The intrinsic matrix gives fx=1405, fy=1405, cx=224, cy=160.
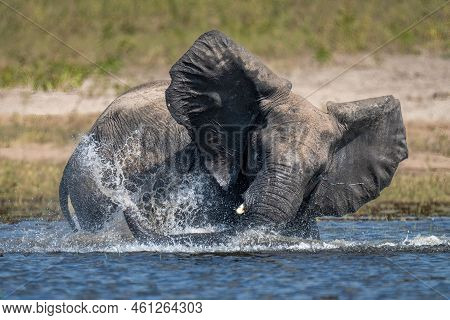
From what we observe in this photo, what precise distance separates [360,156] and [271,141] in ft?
4.69

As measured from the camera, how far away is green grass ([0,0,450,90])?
76.8 ft

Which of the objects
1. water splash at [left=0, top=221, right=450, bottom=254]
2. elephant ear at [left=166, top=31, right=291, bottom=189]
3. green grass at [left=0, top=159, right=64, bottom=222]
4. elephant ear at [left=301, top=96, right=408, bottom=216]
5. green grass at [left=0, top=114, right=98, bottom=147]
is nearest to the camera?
water splash at [left=0, top=221, right=450, bottom=254]

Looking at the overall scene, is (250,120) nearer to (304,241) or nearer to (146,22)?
(304,241)

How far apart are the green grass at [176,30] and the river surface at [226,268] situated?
35.7ft

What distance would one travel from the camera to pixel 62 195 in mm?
13477

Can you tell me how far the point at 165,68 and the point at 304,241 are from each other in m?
11.5

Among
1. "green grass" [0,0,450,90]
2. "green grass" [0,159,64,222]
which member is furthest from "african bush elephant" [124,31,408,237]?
"green grass" [0,0,450,90]

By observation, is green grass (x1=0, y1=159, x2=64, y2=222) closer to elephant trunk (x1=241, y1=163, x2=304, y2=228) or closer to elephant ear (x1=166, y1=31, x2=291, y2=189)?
elephant ear (x1=166, y1=31, x2=291, y2=189)

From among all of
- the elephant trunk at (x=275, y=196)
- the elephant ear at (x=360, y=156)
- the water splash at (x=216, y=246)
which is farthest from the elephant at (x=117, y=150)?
the elephant trunk at (x=275, y=196)

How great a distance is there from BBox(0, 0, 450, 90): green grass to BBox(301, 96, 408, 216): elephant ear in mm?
10792

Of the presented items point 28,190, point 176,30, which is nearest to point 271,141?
point 28,190

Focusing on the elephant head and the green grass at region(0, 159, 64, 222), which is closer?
the elephant head

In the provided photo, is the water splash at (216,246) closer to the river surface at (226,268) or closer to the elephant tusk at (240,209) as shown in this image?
the river surface at (226,268)

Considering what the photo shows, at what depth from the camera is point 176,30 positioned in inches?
958
